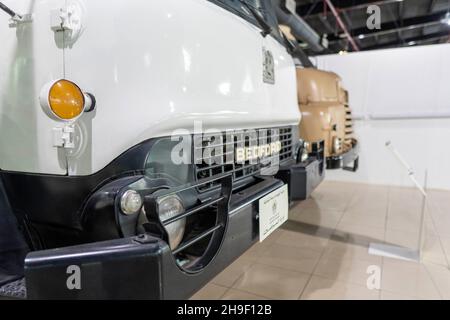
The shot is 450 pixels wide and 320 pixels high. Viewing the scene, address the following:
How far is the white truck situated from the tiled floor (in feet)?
3.31

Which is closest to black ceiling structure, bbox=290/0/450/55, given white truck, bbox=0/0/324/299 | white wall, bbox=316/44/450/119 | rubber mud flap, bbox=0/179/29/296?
white wall, bbox=316/44/450/119

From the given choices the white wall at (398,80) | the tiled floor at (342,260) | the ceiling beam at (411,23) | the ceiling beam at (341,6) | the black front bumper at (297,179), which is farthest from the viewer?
the ceiling beam at (411,23)

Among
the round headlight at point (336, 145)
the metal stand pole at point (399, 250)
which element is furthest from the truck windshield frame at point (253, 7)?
the round headlight at point (336, 145)

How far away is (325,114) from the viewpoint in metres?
3.38

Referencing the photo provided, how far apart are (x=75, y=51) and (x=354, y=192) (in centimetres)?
467

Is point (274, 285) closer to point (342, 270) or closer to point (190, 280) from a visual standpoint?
point (342, 270)

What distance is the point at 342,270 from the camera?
94.4 inches

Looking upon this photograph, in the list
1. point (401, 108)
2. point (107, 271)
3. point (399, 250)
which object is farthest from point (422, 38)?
point (107, 271)

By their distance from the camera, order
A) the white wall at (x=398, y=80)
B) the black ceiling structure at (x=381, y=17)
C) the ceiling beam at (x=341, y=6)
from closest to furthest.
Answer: the white wall at (x=398, y=80) → the ceiling beam at (x=341, y=6) → the black ceiling structure at (x=381, y=17)

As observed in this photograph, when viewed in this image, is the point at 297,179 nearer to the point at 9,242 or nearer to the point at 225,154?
the point at 225,154

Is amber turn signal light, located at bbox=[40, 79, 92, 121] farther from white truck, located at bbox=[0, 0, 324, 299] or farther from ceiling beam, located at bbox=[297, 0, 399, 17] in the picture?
ceiling beam, located at bbox=[297, 0, 399, 17]

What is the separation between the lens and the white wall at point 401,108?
16.0ft

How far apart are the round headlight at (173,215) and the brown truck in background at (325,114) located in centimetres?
226

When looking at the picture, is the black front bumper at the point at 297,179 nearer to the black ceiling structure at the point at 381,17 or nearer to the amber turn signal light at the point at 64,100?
the amber turn signal light at the point at 64,100
